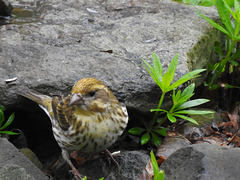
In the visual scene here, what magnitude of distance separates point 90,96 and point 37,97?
96 centimetres

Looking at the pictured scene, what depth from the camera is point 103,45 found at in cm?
481

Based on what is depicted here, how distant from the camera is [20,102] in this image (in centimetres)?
405

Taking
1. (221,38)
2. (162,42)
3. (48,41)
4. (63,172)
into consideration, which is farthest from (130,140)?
(221,38)

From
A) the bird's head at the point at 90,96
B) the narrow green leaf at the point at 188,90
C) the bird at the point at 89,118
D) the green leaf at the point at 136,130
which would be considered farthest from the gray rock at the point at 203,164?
the green leaf at the point at 136,130

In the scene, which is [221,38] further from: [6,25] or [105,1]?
[6,25]

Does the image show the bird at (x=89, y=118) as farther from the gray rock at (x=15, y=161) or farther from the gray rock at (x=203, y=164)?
the gray rock at (x=203, y=164)

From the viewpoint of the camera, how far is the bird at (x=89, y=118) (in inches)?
128

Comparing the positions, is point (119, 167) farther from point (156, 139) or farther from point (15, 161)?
point (15, 161)

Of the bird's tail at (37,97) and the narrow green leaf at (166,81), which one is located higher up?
the narrow green leaf at (166,81)

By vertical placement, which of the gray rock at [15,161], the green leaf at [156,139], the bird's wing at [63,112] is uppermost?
the bird's wing at [63,112]

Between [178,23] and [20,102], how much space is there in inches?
107

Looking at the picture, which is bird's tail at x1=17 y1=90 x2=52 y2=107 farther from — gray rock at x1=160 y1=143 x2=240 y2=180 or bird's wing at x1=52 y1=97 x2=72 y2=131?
→ gray rock at x1=160 y1=143 x2=240 y2=180

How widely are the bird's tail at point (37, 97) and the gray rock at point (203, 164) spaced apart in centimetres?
172

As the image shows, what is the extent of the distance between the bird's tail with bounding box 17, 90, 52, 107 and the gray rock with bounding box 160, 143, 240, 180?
5.64 feet
